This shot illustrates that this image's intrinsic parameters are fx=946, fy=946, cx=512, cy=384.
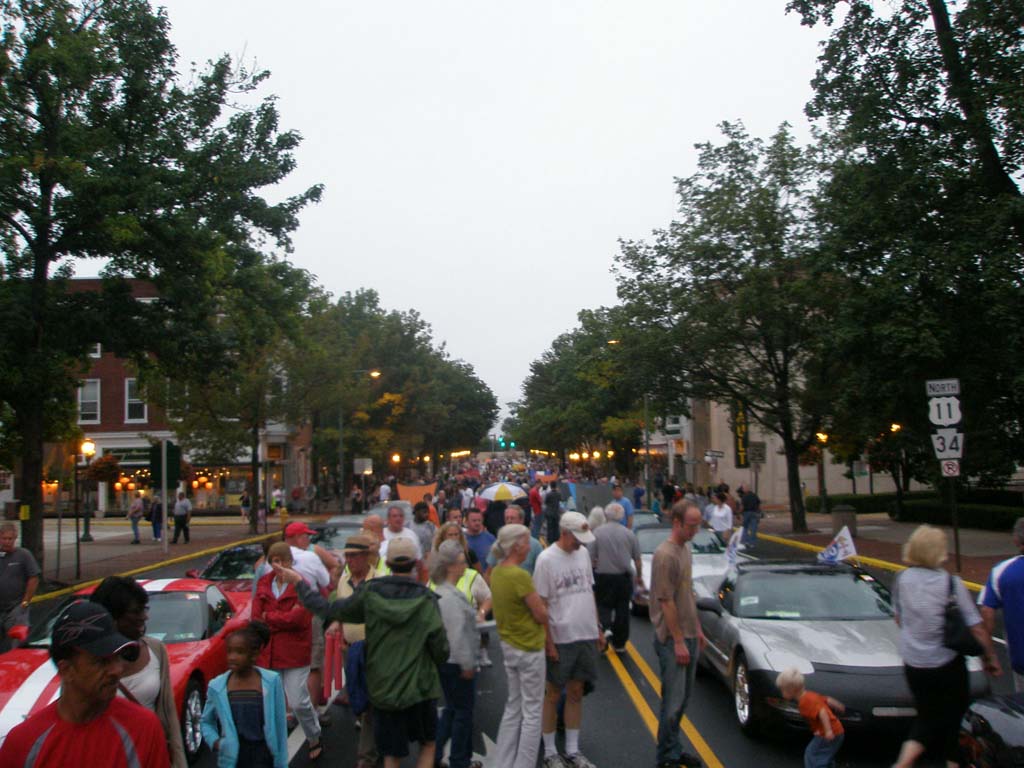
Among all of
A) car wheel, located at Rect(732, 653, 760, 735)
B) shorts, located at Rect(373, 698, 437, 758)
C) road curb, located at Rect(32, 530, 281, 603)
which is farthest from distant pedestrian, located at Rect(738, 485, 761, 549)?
shorts, located at Rect(373, 698, 437, 758)

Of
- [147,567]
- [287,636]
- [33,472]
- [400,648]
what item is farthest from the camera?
[147,567]

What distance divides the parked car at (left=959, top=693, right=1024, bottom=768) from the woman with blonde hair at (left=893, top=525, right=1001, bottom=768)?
0.14 meters

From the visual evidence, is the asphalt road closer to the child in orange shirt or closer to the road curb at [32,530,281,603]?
the child in orange shirt

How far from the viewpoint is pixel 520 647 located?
649 centimetres

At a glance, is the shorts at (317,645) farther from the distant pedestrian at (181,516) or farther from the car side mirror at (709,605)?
the distant pedestrian at (181,516)

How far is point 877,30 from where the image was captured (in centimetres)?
2120

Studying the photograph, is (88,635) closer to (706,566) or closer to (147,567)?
(706,566)

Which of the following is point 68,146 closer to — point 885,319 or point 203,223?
point 203,223

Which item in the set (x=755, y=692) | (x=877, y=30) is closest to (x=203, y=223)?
(x=877, y=30)

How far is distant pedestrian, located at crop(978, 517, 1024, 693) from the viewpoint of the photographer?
6.25 m

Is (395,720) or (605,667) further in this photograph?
(605,667)

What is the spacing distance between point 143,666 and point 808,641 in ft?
18.3

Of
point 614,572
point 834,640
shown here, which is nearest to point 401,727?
point 834,640

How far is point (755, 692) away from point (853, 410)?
17.5m
